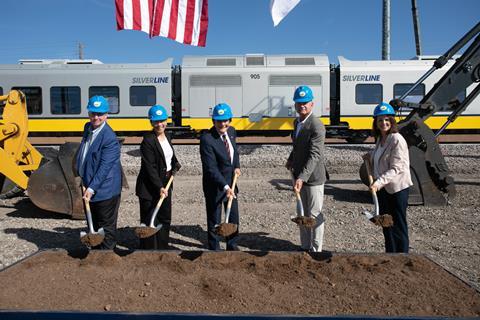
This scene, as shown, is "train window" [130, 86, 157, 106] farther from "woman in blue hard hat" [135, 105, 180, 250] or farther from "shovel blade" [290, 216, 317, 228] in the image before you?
"shovel blade" [290, 216, 317, 228]

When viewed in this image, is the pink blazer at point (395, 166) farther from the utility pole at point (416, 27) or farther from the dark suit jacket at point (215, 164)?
the utility pole at point (416, 27)

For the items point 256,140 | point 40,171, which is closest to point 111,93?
point 256,140

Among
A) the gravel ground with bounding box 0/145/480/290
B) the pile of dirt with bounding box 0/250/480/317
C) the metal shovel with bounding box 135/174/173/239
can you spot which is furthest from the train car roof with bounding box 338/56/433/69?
the pile of dirt with bounding box 0/250/480/317

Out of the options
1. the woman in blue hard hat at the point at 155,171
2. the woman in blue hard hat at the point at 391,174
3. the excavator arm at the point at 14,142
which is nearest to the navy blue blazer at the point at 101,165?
the woman in blue hard hat at the point at 155,171

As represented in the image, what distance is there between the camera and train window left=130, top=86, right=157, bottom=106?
47.6 feet

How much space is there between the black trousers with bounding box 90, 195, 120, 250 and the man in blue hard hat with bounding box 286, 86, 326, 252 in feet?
6.17

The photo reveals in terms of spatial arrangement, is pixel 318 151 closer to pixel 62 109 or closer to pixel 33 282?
pixel 33 282

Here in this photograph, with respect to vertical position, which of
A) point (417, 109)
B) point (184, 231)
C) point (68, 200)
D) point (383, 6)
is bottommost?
point (184, 231)

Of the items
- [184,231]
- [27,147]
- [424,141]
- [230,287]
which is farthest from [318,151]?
[27,147]

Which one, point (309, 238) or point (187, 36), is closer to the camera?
point (309, 238)

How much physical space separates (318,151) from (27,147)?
609 centimetres

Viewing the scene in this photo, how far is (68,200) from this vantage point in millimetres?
5938

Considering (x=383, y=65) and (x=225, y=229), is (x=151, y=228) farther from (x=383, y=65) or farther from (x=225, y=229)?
(x=383, y=65)

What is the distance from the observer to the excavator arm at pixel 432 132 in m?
6.53
